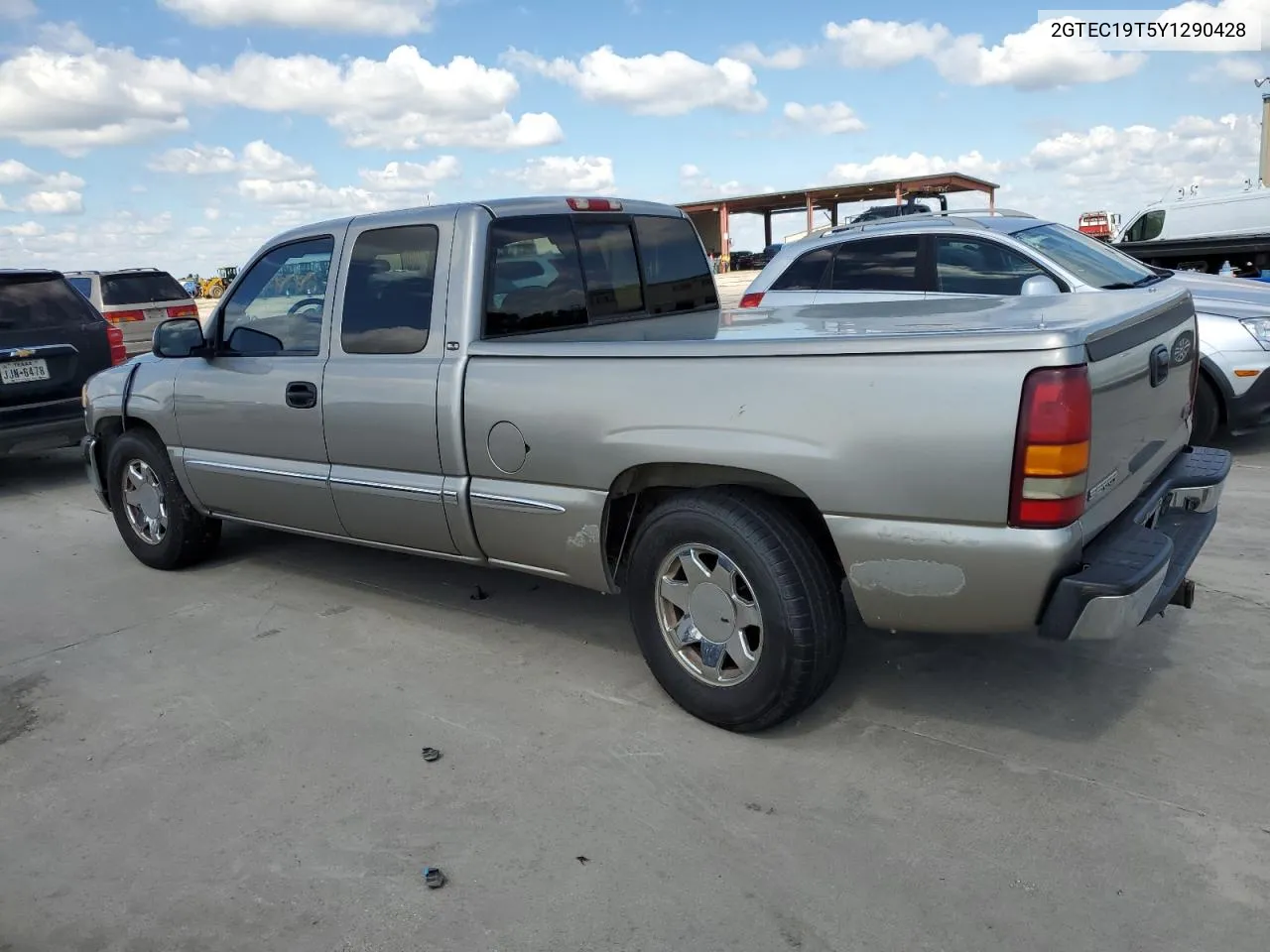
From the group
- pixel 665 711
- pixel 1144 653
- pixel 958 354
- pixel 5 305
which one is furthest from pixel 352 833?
pixel 5 305

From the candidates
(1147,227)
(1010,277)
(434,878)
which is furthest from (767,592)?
(1147,227)

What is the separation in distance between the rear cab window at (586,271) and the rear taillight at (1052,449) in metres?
2.14

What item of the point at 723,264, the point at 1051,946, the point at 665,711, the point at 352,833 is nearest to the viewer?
the point at 1051,946

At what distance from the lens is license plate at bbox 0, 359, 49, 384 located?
7887 mm

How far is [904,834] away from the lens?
9.37 ft

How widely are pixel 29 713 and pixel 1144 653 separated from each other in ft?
14.5

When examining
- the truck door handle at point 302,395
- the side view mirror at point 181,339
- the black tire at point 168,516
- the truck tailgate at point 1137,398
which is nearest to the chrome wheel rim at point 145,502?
the black tire at point 168,516

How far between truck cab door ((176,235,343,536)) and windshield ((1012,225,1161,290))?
185 inches

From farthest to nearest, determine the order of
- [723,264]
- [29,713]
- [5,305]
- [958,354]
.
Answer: [723,264] < [5,305] < [29,713] < [958,354]

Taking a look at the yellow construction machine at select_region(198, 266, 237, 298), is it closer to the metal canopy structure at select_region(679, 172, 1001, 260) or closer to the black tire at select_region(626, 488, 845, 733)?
the metal canopy structure at select_region(679, 172, 1001, 260)

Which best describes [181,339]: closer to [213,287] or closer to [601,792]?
[601,792]

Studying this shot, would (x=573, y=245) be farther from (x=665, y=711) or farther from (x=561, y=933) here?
(x=561, y=933)

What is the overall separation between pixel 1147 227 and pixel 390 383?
19145 mm

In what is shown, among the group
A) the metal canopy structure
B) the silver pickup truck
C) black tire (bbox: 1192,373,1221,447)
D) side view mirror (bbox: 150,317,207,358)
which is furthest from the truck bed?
the metal canopy structure
